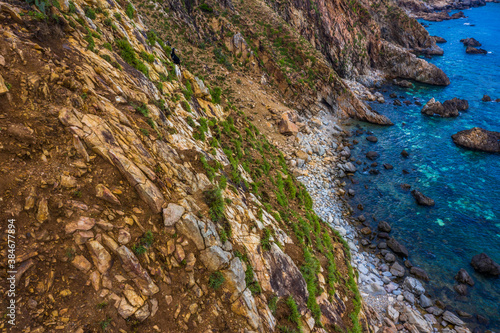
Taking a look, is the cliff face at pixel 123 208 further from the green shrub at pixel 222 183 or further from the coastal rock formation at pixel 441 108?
the coastal rock formation at pixel 441 108

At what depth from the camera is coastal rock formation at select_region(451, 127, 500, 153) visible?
39.2 metres

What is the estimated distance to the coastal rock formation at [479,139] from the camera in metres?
39.2

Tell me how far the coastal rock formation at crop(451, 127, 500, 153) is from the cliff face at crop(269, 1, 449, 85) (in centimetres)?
2191

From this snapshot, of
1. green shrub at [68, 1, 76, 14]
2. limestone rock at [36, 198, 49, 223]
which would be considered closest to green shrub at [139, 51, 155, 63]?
green shrub at [68, 1, 76, 14]

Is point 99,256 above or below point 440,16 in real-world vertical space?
below

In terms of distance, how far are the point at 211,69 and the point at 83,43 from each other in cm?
2276

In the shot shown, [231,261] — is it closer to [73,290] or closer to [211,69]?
[73,290]

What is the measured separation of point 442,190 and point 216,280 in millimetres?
34171

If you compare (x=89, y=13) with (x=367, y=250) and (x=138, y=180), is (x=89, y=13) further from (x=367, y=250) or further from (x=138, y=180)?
(x=367, y=250)

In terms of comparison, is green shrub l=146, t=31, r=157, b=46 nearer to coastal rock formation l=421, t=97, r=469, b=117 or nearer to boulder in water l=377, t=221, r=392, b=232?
boulder in water l=377, t=221, r=392, b=232

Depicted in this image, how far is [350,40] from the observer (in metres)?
58.9

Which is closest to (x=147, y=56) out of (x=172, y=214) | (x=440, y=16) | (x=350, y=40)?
(x=172, y=214)

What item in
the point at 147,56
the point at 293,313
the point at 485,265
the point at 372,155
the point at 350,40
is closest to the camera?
the point at 293,313

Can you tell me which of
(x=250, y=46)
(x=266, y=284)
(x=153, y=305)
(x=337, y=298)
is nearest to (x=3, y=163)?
(x=153, y=305)
